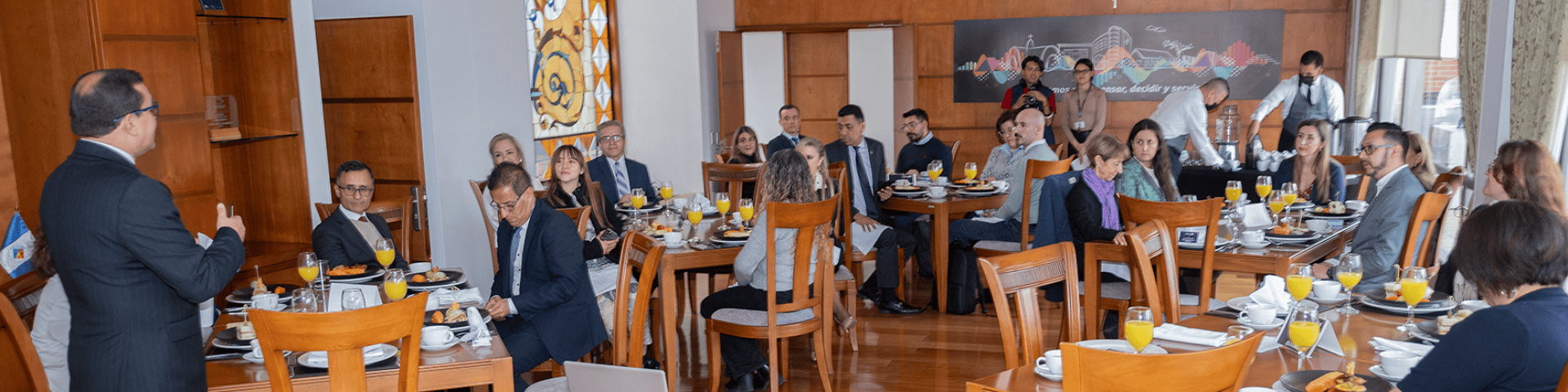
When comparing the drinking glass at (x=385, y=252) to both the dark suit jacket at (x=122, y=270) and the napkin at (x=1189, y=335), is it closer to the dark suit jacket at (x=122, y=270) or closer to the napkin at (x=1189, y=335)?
the dark suit jacket at (x=122, y=270)

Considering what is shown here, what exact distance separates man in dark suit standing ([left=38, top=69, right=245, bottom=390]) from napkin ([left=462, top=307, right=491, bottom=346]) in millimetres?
595

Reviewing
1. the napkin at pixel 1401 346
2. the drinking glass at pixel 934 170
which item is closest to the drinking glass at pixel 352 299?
the napkin at pixel 1401 346

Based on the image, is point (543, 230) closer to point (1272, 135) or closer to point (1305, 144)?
point (1305, 144)

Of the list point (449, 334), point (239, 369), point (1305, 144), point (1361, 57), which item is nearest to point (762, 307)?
point (449, 334)

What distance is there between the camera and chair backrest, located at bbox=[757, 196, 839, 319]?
3654 millimetres

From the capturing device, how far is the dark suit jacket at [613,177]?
579 cm

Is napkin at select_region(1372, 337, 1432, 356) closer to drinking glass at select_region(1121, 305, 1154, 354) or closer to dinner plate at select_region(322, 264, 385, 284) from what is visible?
drinking glass at select_region(1121, 305, 1154, 354)

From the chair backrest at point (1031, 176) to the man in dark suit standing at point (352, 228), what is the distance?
3018mm

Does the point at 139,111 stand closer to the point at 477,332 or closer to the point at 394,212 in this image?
the point at 477,332

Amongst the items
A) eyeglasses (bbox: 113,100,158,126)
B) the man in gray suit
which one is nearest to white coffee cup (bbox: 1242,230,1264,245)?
the man in gray suit

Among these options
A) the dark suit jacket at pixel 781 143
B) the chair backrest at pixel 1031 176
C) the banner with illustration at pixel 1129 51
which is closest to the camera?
the chair backrest at pixel 1031 176

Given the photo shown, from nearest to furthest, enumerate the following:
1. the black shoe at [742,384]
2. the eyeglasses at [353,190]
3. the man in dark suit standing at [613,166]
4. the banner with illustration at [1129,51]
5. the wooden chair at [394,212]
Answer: the eyeglasses at [353,190] → the black shoe at [742,384] → the wooden chair at [394,212] → the man in dark suit standing at [613,166] → the banner with illustration at [1129,51]

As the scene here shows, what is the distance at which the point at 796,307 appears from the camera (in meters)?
3.86

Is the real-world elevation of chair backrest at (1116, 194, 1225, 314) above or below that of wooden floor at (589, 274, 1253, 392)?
above
